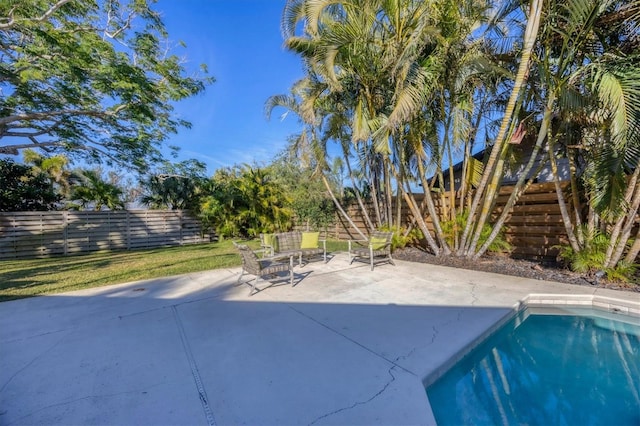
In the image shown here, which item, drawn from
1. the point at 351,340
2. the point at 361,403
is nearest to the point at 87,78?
the point at 351,340

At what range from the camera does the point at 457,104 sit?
6684 millimetres

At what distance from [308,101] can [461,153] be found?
4.61 meters

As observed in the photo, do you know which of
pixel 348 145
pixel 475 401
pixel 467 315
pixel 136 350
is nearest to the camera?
pixel 475 401

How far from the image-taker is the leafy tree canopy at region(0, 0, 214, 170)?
25.4 ft

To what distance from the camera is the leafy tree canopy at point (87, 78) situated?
7.74 m

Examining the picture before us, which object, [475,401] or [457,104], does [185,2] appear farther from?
[475,401]

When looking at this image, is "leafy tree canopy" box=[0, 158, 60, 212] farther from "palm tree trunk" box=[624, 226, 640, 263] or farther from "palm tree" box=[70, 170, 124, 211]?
"palm tree trunk" box=[624, 226, 640, 263]

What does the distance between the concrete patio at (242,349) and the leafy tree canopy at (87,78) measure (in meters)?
7.11

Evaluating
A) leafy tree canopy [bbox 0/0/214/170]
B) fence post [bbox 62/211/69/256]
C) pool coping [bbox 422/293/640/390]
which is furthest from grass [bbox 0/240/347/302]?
pool coping [bbox 422/293/640/390]

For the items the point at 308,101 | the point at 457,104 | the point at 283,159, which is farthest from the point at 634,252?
the point at 283,159

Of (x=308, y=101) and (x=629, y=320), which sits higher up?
(x=308, y=101)

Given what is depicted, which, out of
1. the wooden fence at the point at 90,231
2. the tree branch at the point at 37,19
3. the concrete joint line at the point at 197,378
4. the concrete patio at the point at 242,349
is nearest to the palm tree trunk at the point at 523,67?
the concrete patio at the point at 242,349

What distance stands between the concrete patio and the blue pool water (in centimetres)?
27

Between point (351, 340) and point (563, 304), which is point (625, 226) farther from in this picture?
point (351, 340)
